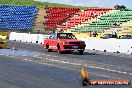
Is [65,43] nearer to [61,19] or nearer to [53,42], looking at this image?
[53,42]

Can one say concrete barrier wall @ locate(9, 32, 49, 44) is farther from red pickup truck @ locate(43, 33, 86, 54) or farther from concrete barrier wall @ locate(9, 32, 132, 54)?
red pickup truck @ locate(43, 33, 86, 54)

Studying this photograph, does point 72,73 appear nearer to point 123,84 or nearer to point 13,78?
point 13,78

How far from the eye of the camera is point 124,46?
35.2 metres

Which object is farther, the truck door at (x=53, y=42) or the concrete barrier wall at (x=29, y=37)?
the concrete barrier wall at (x=29, y=37)

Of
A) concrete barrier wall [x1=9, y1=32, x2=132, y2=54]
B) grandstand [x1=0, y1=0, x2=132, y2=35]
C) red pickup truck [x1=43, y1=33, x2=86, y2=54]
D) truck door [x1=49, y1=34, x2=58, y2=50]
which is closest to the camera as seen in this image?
red pickup truck [x1=43, y1=33, x2=86, y2=54]

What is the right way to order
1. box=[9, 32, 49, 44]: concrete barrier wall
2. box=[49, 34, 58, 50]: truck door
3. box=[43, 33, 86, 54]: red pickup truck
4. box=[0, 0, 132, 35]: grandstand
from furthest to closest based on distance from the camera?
box=[0, 0, 132, 35]: grandstand
box=[9, 32, 49, 44]: concrete barrier wall
box=[49, 34, 58, 50]: truck door
box=[43, 33, 86, 54]: red pickup truck

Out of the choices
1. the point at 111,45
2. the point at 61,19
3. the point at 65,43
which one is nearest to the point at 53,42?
the point at 65,43

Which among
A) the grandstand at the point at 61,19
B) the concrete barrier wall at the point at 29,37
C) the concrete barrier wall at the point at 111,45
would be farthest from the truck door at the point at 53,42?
the grandstand at the point at 61,19

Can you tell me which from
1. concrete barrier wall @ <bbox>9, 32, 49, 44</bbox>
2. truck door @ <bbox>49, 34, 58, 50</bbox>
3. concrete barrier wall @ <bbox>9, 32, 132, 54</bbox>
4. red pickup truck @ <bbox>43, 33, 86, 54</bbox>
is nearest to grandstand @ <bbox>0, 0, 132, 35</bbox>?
concrete barrier wall @ <bbox>9, 32, 49, 44</bbox>

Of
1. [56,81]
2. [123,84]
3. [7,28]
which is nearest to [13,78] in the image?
[56,81]

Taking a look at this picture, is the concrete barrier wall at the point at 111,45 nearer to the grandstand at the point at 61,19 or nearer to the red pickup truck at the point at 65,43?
the red pickup truck at the point at 65,43

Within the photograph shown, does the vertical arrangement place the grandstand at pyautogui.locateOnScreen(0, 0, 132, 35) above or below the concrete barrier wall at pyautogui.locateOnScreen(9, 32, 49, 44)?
above

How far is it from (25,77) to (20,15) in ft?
245

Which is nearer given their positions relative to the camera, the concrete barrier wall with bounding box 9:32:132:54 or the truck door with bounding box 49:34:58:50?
the truck door with bounding box 49:34:58:50
